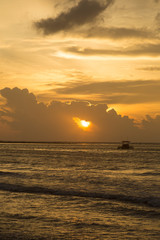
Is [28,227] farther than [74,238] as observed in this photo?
Yes

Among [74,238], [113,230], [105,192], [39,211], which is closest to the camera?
[74,238]

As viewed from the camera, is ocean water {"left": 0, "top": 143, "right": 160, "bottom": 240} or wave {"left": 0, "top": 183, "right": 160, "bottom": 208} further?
wave {"left": 0, "top": 183, "right": 160, "bottom": 208}

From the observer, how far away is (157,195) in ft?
83.5

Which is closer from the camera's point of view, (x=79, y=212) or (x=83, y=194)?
(x=79, y=212)

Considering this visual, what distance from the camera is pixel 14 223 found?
625 inches

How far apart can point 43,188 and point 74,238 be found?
1571 centimetres

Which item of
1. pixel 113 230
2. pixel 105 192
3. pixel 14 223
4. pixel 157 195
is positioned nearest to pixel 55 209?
pixel 14 223

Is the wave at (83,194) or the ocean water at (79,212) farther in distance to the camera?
the wave at (83,194)

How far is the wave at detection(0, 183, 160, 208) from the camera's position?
2325cm

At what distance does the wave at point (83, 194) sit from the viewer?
23248 mm

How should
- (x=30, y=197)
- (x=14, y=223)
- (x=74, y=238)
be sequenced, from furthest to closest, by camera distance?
(x=30, y=197) → (x=14, y=223) → (x=74, y=238)

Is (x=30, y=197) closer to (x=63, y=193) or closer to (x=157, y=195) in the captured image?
(x=63, y=193)

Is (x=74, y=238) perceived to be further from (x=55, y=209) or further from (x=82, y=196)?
(x=82, y=196)

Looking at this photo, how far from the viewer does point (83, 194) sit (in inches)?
1030
